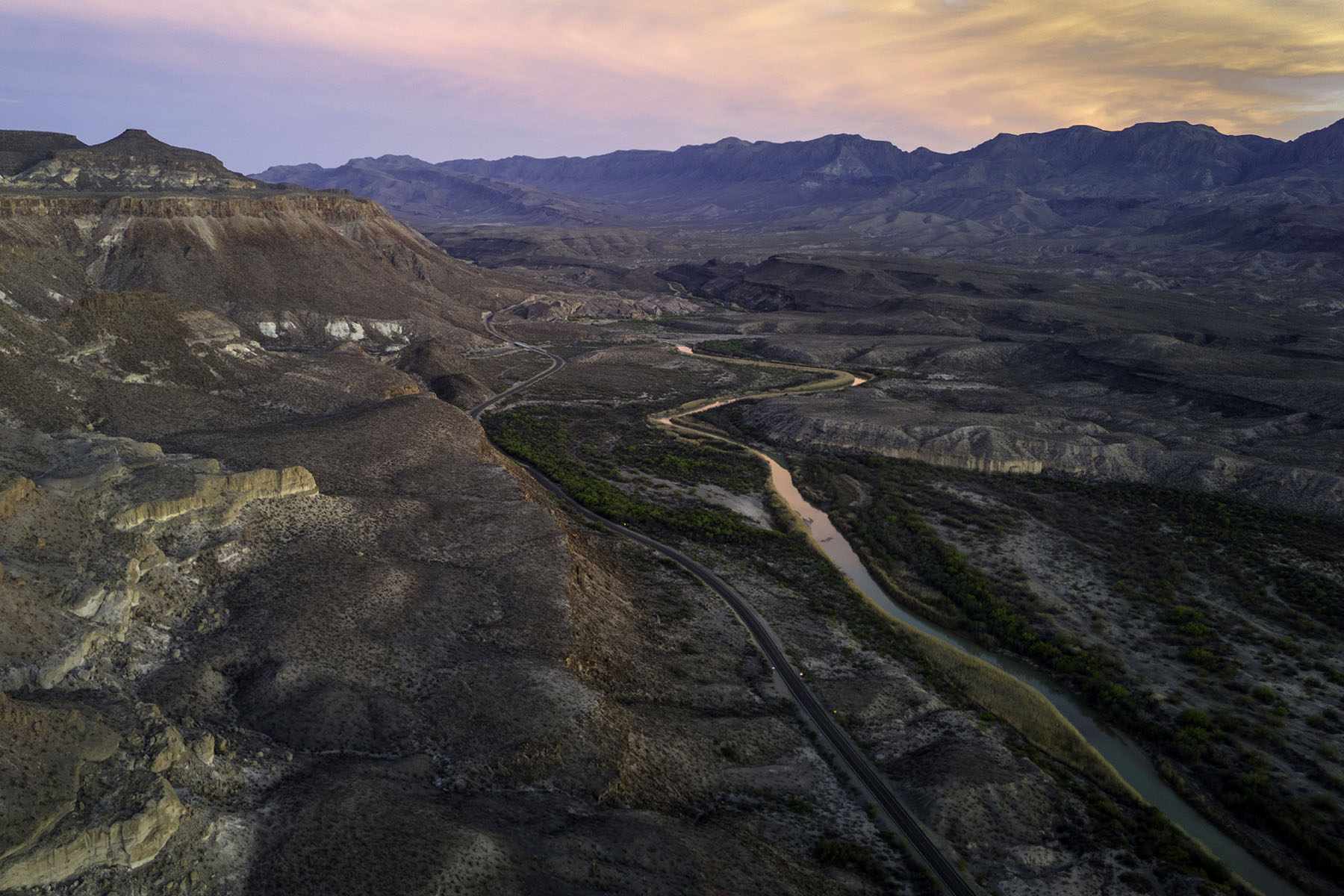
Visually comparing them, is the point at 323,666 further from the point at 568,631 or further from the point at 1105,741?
the point at 1105,741

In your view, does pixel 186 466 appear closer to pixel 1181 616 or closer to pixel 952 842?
pixel 952 842

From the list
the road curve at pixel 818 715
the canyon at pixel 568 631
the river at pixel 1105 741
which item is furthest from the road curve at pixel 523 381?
the river at pixel 1105 741

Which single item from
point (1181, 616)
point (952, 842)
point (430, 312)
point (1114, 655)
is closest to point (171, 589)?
point (952, 842)

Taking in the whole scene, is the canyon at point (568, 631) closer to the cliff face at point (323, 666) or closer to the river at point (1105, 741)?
the cliff face at point (323, 666)

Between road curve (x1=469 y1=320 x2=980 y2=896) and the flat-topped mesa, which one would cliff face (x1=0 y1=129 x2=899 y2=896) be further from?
the flat-topped mesa

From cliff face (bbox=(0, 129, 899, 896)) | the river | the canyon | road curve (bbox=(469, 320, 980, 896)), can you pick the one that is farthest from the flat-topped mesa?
the river

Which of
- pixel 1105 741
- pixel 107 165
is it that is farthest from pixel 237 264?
pixel 1105 741
